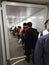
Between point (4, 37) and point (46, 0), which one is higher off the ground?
point (46, 0)

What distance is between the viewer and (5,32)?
2385 millimetres

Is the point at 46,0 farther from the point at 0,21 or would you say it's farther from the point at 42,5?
the point at 0,21

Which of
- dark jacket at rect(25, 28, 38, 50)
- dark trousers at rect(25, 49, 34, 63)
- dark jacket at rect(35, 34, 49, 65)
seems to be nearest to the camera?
dark jacket at rect(35, 34, 49, 65)

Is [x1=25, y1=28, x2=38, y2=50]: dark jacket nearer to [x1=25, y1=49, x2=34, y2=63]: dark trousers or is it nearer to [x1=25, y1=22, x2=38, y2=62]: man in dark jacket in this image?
[x1=25, y1=22, x2=38, y2=62]: man in dark jacket

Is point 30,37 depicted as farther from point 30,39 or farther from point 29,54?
point 29,54

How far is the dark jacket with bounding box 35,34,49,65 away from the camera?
1287mm

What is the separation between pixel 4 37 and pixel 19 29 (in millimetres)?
694

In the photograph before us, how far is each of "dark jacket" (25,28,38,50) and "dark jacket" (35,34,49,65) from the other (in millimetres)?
1236

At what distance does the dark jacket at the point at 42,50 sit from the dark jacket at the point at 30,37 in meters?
1.24

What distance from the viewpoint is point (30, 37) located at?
2629mm

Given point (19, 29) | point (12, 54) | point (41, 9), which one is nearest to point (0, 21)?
point (19, 29)

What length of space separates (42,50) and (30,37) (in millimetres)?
1323

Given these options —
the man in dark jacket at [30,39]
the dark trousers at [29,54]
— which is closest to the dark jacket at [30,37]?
the man in dark jacket at [30,39]

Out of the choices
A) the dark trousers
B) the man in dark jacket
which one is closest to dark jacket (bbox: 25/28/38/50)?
the man in dark jacket
